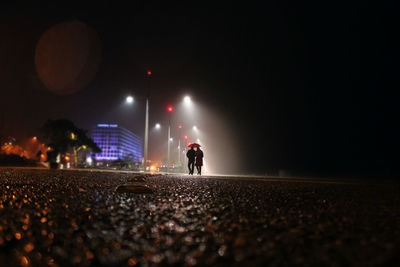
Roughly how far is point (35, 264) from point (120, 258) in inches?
26.3

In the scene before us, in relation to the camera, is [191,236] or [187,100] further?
[187,100]

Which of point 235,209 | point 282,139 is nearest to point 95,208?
point 235,209

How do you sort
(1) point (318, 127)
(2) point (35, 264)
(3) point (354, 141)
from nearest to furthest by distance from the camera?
(2) point (35, 264)
(3) point (354, 141)
(1) point (318, 127)

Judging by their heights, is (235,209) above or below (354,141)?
below

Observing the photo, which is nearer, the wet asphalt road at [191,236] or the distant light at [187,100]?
the wet asphalt road at [191,236]

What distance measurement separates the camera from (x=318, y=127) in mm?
97062

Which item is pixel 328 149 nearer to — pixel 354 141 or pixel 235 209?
pixel 354 141

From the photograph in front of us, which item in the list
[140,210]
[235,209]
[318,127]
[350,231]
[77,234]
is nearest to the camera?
[77,234]

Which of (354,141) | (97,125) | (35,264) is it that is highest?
(97,125)

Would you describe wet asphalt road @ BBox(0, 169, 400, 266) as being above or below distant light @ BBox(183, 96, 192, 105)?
below

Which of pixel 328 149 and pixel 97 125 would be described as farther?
pixel 97 125

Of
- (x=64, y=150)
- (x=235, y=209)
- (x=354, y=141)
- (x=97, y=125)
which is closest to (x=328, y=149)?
(x=354, y=141)

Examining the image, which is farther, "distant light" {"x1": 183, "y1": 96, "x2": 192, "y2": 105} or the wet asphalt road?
"distant light" {"x1": 183, "y1": 96, "x2": 192, "y2": 105}

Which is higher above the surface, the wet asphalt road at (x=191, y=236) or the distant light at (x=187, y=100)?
the distant light at (x=187, y=100)
